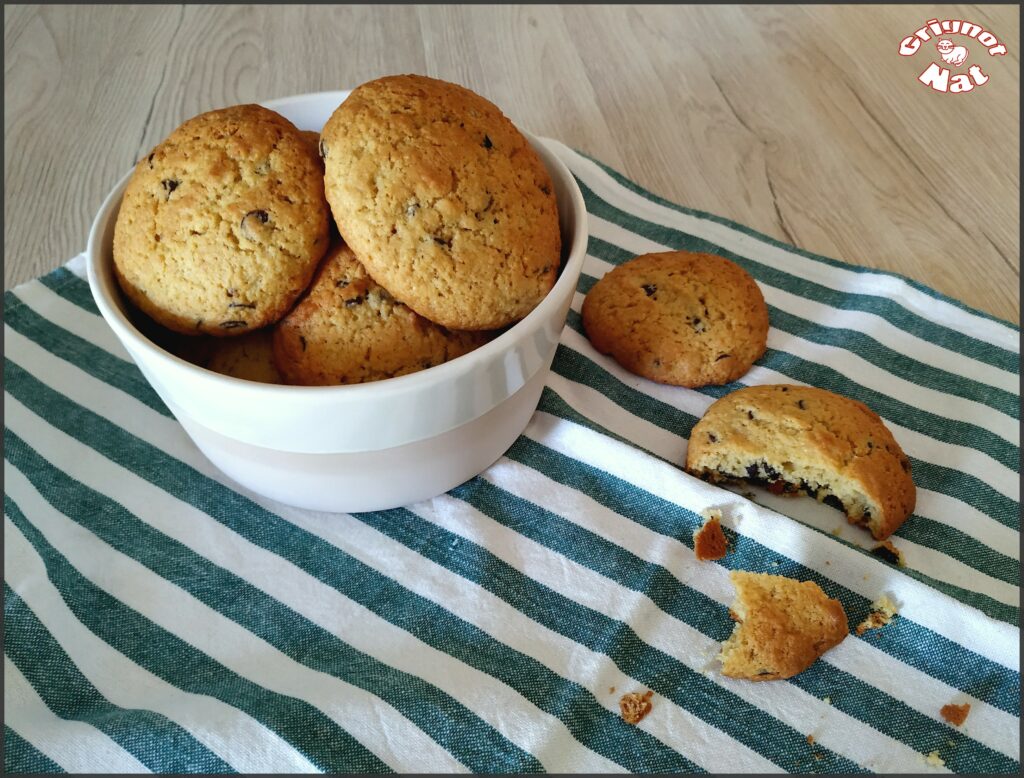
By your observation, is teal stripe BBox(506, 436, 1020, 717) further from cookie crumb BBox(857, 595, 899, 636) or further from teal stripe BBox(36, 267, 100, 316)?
teal stripe BBox(36, 267, 100, 316)

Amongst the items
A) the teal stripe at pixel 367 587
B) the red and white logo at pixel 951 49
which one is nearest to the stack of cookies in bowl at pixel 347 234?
the teal stripe at pixel 367 587

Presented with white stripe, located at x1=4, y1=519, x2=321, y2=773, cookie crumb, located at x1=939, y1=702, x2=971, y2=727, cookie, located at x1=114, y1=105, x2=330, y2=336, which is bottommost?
white stripe, located at x1=4, y1=519, x2=321, y2=773

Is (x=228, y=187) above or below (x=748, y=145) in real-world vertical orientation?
above

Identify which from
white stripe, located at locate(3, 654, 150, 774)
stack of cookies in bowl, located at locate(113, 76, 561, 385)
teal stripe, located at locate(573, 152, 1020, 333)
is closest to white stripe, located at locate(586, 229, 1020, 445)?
teal stripe, located at locate(573, 152, 1020, 333)

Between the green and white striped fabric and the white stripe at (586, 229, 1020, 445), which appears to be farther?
the white stripe at (586, 229, 1020, 445)

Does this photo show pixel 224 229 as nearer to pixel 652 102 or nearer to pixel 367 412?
pixel 367 412

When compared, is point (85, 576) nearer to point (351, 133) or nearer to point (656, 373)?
point (351, 133)

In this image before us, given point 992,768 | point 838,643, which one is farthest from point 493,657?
point 992,768
